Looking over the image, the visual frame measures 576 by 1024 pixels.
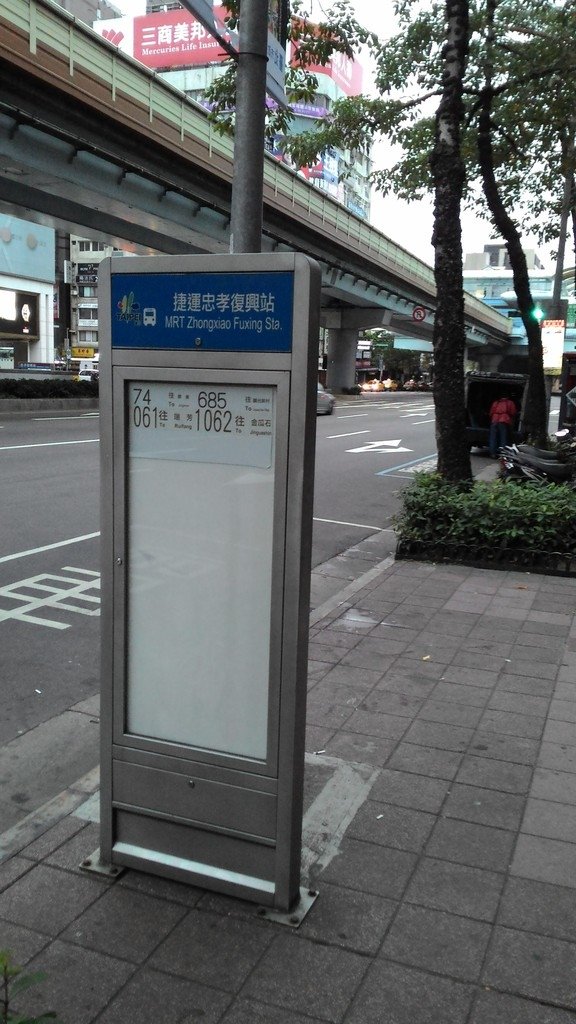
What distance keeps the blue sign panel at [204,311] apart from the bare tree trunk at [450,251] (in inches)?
277

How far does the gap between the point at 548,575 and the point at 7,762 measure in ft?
17.9

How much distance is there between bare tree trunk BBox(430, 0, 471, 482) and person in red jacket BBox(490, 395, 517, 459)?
9091 millimetres

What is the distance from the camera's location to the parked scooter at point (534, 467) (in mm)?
10367

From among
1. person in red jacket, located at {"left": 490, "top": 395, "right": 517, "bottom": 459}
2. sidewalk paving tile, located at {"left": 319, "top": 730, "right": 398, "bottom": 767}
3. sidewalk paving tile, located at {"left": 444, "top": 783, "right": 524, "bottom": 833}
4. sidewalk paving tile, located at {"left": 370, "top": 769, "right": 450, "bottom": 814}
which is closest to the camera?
sidewalk paving tile, located at {"left": 444, "top": 783, "right": 524, "bottom": 833}

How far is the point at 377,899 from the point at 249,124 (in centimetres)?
428

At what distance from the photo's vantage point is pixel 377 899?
2.92 m

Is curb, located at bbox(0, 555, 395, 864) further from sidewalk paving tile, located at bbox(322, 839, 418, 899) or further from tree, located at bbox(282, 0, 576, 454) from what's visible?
tree, located at bbox(282, 0, 576, 454)

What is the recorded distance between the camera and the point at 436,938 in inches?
107

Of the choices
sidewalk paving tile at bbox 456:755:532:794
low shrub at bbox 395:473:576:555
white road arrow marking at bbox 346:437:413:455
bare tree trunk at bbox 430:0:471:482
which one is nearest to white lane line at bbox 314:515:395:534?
bare tree trunk at bbox 430:0:471:482

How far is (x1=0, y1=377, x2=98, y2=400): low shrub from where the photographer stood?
26.0 m

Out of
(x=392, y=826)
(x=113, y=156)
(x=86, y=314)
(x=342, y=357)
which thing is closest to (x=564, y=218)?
(x=113, y=156)

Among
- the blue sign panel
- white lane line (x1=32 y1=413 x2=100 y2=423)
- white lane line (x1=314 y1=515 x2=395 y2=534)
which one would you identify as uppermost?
the blue sign panel

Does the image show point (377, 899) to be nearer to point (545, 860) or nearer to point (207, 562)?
point (545, 860)

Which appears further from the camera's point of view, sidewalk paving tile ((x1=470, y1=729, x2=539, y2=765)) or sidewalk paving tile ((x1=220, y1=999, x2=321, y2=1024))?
sidewalk paving tile ((x1=470, y1=729, x2=539, y2=765))
